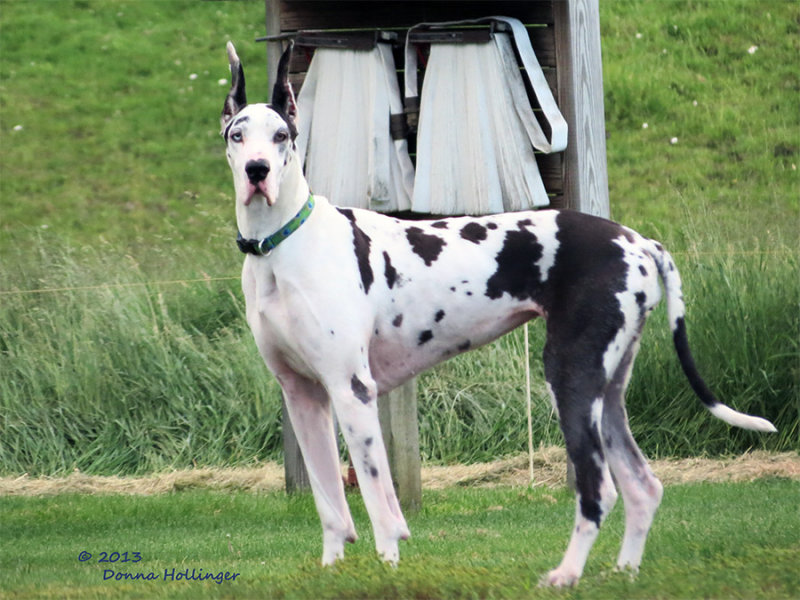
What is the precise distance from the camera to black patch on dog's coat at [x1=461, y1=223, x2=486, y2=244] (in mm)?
5789

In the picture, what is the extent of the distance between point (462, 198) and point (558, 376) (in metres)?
2.28

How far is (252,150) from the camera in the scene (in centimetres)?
548

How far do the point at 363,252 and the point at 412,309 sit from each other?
33 centimetres

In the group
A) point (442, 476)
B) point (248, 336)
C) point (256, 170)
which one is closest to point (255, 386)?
point (248, 336)

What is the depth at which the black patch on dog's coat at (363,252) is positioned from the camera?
5605 mm

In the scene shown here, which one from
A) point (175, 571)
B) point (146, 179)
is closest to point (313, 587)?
point (175, 571)

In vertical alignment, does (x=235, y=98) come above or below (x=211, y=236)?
above

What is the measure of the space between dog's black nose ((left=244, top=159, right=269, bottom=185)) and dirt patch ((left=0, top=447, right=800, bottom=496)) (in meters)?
4.34

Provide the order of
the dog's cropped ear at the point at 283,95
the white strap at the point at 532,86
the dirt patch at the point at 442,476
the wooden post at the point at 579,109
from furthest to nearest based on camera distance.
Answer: the dirt patch at the point at 442,476 < the wooden post at the point at 579,109 < the white strap at the point at 532,86 < the dog's cropped ear at the point at 283,95

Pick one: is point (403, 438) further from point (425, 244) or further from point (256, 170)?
point (256, 170)

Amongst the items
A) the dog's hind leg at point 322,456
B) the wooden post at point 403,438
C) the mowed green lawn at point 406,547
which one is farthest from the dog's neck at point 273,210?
the wooden post at point 403,438

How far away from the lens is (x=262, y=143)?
5.51m

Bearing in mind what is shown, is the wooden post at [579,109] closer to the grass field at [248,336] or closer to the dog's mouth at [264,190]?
the grass field at [248,336]

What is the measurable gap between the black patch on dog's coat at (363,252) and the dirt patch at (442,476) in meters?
3.92
